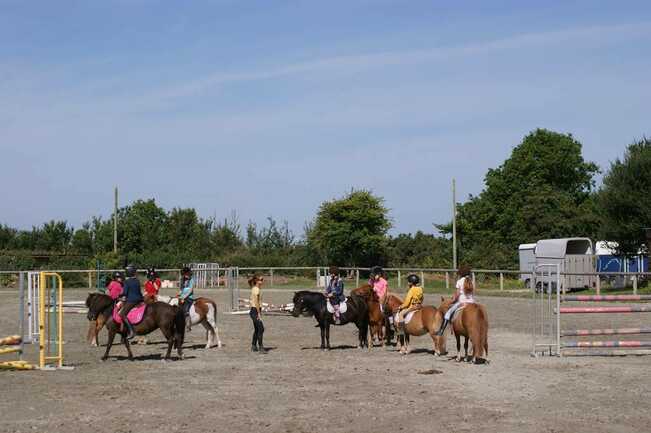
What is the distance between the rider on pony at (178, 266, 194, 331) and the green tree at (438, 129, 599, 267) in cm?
4616

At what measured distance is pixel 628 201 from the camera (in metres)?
46.8

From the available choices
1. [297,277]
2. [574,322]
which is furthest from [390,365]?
[297,277]

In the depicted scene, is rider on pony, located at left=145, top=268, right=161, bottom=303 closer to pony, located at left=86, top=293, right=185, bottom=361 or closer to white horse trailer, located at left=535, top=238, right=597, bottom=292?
pony, located at left=86, top=293, right=185, bottom=361

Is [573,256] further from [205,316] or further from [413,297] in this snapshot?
[205,316]

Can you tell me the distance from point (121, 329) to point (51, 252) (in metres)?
53.0

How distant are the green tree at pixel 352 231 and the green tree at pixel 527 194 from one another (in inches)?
264

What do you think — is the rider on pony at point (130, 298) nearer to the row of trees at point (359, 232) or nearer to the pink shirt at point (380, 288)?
the pink shirt at point (380, 288)

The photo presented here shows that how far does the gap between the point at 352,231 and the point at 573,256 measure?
70.5 feet

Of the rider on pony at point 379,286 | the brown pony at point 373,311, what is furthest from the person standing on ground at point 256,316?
the rider on pony at point 379,286

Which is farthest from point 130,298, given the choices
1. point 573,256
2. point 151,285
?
point 573,256

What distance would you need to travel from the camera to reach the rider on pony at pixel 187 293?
20.6 meters

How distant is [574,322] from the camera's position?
26531mm

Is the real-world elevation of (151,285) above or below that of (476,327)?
above

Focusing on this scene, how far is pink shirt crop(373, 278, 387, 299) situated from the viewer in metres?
21.0
